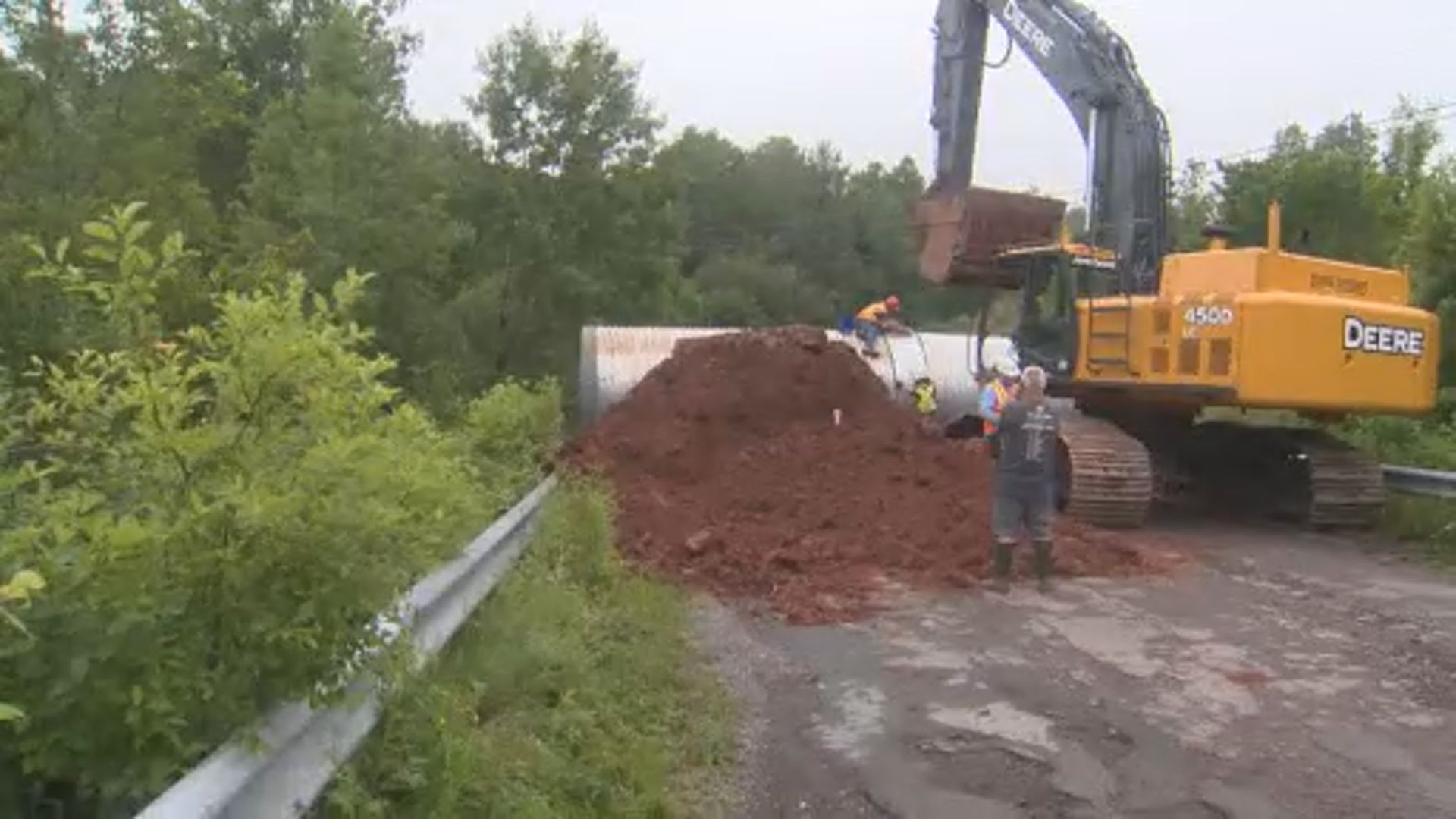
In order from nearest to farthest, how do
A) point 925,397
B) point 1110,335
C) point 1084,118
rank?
point 1110,335 < point 1084,118 < point 925,397

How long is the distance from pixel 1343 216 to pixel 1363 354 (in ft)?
87.5

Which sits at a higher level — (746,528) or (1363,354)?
(1363,354)

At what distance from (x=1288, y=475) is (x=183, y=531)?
14082 millimetres

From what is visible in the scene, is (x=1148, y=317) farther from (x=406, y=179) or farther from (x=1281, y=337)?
(x=406, y=179)

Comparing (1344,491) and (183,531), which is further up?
(183,531)

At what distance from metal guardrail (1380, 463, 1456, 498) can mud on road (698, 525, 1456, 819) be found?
3265 millimetres

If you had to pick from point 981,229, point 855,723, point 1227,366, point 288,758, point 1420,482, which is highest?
point 981,229

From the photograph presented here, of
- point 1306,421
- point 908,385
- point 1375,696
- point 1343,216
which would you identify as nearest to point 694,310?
point 1343,216

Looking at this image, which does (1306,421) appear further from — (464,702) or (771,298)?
(771,298)

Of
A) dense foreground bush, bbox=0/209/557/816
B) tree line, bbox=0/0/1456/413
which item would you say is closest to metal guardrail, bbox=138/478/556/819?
dense foreground bush, bbox=0/209/557/816

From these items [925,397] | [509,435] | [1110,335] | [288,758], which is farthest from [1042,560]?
[925,397]

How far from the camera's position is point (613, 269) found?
32.4 metres

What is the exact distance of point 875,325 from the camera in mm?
20734

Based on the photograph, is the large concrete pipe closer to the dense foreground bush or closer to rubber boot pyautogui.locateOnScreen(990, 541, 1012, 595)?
rubber boot pyautogui.locateOnScreen(990, 541, 1012, 595)
